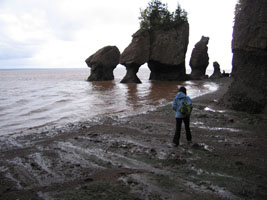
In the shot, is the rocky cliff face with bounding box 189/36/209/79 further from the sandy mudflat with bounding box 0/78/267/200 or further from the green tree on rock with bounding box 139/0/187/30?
the sandy mudflat with bounding box 0/78/267/200

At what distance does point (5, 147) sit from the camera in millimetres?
7086

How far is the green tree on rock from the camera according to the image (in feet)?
123

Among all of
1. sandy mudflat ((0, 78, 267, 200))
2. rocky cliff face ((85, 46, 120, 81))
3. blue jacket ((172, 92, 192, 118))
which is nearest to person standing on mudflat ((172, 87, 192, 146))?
blue jacket ((172, 92, 192, 118))

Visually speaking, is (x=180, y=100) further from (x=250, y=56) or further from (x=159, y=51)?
(x=159, y=51)

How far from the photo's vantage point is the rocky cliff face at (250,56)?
388 inches

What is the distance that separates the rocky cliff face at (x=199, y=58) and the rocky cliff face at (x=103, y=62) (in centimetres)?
1353

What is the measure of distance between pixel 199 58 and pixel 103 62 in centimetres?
1643

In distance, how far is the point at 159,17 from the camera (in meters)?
37.8

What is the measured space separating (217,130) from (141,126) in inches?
104

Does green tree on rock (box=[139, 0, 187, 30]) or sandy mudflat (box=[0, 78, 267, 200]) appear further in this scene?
green tree on rock (box=[139, 0, 187, 30])

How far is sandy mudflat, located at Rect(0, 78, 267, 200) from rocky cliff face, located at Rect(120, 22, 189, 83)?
26.9 metres

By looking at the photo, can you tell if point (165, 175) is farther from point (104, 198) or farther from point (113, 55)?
point (113, 55)

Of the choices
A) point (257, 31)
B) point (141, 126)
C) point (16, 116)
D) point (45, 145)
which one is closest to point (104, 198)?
point (45, 145)

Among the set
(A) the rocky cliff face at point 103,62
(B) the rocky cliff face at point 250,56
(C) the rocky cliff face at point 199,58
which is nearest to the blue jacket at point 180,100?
(B) the rocky cliff face at point 250,56
